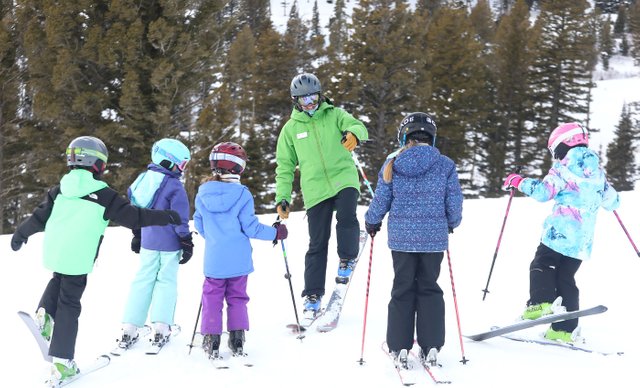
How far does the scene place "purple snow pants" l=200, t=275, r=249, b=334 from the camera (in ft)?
13.8

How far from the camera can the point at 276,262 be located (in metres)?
7.60

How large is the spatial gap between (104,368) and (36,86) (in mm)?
16272

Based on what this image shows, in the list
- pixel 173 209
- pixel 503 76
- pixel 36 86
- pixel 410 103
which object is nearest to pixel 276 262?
pixel 173 209

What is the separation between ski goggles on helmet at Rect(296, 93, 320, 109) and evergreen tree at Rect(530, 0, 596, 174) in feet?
111

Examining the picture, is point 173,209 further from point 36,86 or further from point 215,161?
point 36,86

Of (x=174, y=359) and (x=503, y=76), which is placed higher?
(x=503, y=76)

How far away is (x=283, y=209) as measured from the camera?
→ 16.2 ft

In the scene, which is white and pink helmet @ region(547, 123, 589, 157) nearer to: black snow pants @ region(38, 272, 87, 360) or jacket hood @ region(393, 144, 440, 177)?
jacket hood @ region(393, 144, 440, 177)

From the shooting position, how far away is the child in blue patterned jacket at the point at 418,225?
12.7 ft

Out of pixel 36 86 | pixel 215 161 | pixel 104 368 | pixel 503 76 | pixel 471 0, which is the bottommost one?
pixel 104 368

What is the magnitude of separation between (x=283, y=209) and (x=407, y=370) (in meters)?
1.76

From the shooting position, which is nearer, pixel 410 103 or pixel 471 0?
pixel 410 103

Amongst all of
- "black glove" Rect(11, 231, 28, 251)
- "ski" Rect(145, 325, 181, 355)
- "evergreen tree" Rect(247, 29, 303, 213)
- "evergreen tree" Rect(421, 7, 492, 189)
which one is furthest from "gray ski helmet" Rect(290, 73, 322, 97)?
"evergreen tree" Rect(421, 7, 492, 189)

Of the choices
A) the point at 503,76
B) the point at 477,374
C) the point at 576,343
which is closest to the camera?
the point at 477,374
